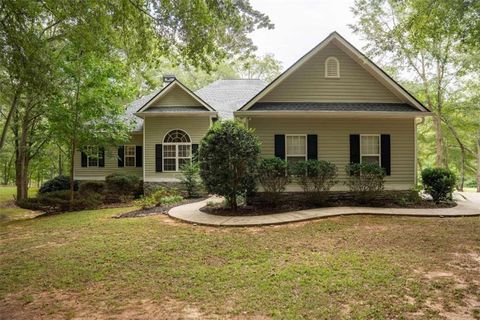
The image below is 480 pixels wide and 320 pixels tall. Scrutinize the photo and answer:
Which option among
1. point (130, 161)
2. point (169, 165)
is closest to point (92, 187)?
point (130, 161)

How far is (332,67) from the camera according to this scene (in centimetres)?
1148

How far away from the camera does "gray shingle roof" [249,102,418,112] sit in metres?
10.8

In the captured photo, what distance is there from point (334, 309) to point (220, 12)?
604cm

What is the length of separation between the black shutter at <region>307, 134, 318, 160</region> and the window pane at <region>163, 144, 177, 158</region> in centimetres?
745

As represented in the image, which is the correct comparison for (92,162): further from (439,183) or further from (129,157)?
(439,183)

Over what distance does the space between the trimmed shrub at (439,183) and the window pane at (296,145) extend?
4505 mm

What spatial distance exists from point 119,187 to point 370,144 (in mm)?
12408

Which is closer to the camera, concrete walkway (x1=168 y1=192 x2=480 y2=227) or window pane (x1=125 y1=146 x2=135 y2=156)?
concrete walkway (x1=168 y1=192 x2=480 y2=227)

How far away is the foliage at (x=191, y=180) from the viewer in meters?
14.0

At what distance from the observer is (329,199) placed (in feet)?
35.7

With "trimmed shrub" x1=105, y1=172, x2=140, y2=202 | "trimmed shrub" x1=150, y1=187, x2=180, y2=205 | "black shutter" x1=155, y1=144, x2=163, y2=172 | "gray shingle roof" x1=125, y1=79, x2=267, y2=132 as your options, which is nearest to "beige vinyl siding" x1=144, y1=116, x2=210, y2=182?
"black shutter" x1=155, y1=144, x2=163, y2=172

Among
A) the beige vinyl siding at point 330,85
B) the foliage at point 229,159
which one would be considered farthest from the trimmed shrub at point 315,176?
the beige vinyl siding at point 330,85

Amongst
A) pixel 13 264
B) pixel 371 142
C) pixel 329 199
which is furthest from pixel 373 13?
pixel 13 264

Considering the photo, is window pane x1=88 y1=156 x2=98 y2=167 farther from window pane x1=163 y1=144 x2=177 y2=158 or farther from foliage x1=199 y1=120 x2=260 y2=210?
foliage x1=199 y1=120 x2=260 y2=210
